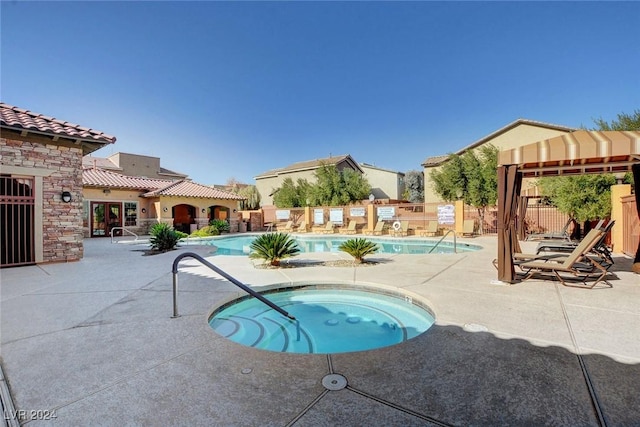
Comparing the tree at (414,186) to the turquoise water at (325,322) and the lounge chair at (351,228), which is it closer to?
the lounge chair at (351,228)

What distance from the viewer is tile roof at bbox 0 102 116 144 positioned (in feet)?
25.1

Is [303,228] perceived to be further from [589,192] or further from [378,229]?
[589,192]

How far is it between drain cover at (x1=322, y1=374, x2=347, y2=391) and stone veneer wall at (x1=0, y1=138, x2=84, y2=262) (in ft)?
32.9

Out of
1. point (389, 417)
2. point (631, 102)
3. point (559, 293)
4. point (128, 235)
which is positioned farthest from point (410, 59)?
point (128, 235)

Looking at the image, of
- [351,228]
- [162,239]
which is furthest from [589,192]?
[162,239]

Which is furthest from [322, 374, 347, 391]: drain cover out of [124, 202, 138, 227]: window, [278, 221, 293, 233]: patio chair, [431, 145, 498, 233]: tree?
[124, 202, 138, 227]: window

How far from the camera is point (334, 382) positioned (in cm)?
249

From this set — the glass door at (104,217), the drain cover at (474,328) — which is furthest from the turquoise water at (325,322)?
the glass door at (104,217)

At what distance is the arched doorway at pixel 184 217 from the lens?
2239cm

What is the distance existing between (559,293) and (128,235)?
23.7 meters

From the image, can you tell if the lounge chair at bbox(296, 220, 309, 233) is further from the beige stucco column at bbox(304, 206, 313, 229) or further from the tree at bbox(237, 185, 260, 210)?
the tree at bbox(237, 185, 260, 210)

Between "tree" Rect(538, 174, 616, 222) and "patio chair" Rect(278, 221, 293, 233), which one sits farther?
"patio chair" Rect(278, 221, 293, 233)

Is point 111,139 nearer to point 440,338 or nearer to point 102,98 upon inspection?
point 102,98

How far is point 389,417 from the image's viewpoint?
2.04 meters
